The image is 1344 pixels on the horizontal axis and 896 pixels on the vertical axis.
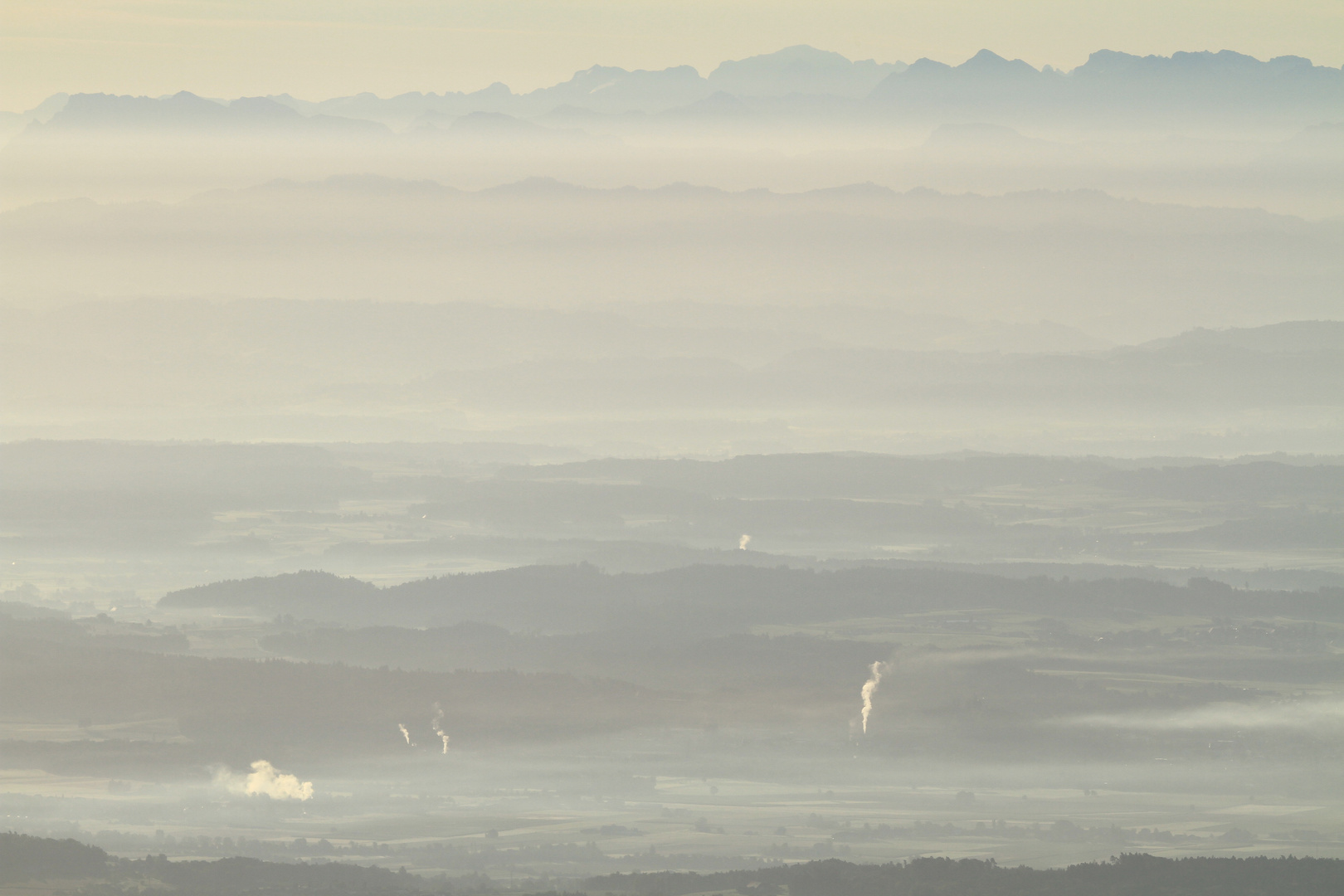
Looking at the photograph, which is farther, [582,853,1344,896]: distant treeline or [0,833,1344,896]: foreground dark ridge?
[582,853,1344,896]: distant treeline

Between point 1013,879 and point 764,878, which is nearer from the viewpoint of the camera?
point 764,878

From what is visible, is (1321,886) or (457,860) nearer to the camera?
(1321,886)

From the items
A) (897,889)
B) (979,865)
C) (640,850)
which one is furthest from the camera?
(640,850)

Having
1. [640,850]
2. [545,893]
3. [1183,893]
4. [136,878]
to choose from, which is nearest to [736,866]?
[640,850]

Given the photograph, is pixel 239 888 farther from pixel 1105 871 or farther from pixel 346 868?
pixel 1105 871

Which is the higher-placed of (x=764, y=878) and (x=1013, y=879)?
(x=1013, y=879)

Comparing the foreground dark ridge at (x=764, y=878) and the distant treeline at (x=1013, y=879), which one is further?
the distant treeline at (x=1013, y=879)

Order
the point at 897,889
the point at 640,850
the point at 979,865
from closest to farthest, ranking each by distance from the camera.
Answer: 1. the point at 897,889
2. the point at 979,865
3. the point at 640,850
